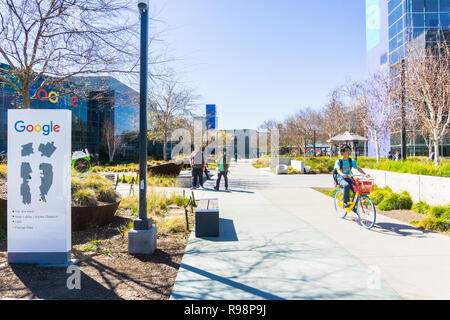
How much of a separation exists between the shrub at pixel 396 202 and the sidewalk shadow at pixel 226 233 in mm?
4653

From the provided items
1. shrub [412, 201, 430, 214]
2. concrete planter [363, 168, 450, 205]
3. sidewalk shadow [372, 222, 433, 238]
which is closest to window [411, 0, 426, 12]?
concrete planter [363, 168, 450, 205]

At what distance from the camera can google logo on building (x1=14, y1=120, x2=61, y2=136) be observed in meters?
4.66

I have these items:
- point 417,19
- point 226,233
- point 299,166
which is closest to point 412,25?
point 417,19

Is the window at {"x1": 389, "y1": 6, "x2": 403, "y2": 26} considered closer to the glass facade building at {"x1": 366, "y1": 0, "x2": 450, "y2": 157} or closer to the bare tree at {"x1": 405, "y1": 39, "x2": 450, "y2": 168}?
the glass facade building at {"x1": 366, "y1": 0, "x2": 450, "y2": 157}

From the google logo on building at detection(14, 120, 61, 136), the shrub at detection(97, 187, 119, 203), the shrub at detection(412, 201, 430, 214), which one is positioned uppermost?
the google logo on building at detection(14, 120, 61, 136)

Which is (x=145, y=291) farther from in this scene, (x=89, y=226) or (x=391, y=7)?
(x=391, y=7)

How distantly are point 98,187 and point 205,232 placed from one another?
9.33ft

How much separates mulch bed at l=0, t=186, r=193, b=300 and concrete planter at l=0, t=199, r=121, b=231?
578 mm

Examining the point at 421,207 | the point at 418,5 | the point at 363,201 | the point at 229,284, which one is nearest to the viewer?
the point at 229,284

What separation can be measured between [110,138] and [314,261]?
137 ft

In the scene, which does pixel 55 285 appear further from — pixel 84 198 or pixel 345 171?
pixel 345 171

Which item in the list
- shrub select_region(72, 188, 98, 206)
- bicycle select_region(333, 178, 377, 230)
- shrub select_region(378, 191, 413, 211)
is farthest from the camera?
shrub select_region(378, 191, 413, 211)

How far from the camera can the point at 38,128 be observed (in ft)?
15.3
